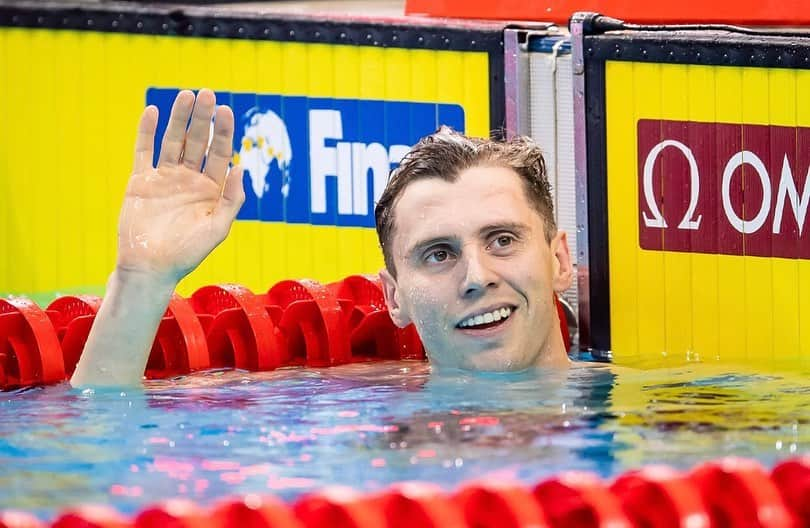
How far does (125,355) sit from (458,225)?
771 mm

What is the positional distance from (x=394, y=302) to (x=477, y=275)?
0.31 metres

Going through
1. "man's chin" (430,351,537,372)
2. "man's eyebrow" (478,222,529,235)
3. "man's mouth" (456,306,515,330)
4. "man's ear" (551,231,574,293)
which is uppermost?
"man's eyebrow" (478,222,529,235)

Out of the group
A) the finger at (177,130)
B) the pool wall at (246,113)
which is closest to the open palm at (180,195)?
the finger at (177,130)

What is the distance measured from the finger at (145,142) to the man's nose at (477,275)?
726 mm

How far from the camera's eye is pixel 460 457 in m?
3.12

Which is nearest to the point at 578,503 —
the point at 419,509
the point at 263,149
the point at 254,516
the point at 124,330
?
the point at 419,509

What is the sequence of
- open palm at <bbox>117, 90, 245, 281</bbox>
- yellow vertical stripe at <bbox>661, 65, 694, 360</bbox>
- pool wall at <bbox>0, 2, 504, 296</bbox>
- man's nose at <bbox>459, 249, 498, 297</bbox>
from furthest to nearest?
pool wall at <bbox>0, 2, 504, 296</bbox>
yellow vertical stripe at <bbox>661, 65, 694, 360</bbox>
open palm at <bbox>117, 90, 245, 281</bbox>
man's nose at <bbox>459, 249, 498, 297</bbox>

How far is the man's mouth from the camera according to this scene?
3.75 metres

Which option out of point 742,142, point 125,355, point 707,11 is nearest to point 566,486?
point 125,355

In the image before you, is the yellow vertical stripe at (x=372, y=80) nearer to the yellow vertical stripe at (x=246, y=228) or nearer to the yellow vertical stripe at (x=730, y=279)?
the yellow vertical stripe at (x=246, y=228)

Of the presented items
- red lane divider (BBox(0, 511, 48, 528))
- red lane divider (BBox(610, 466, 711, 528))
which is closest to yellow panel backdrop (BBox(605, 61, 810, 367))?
red lane divider (BBox(610, 466, 711, 528))

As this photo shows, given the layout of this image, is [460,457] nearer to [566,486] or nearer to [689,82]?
[566,486]

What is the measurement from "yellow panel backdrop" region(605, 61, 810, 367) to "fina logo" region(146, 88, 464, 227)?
0.64 meters

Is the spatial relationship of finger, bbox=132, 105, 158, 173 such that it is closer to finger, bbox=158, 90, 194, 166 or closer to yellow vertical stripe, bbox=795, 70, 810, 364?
finger, bbox=158, 90, 194, 166
